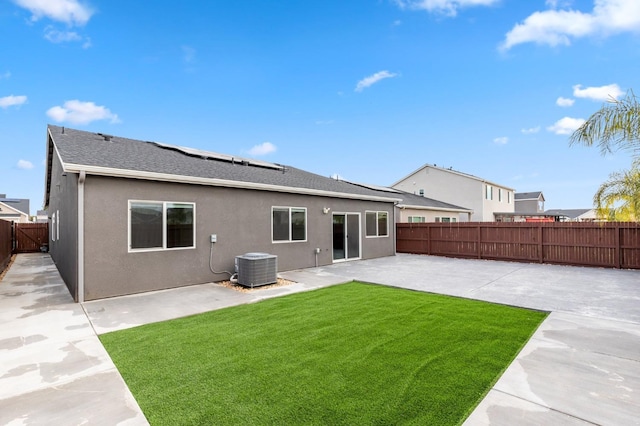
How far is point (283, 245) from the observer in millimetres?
10234

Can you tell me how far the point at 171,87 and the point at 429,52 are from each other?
43.9ft

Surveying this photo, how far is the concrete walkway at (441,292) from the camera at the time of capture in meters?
2.71

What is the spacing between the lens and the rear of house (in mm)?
6656

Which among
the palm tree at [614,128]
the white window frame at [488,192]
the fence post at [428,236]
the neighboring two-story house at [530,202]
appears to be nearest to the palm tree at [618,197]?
the palm tree at [614,128]

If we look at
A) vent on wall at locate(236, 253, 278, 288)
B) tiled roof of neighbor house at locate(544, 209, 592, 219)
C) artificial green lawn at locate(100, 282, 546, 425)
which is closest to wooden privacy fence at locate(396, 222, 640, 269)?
artificial green lawn at locate(100, 282, 546, 425)

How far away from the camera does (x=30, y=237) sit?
720 inches

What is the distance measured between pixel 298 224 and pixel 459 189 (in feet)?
62.6

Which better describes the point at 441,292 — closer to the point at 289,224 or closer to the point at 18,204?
the point at 289,224

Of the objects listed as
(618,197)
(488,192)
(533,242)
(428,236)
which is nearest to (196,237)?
(618,197)

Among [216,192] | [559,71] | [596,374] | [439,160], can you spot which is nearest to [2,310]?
[216,192]

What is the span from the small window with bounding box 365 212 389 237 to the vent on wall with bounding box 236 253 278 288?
6.41 m

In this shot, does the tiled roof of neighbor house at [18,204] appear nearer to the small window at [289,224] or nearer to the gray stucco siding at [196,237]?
the gray stucco siding at [196,237]

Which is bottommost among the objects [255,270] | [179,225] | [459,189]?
[255,270]

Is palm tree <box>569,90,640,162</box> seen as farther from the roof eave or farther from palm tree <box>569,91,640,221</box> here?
the roof eave
